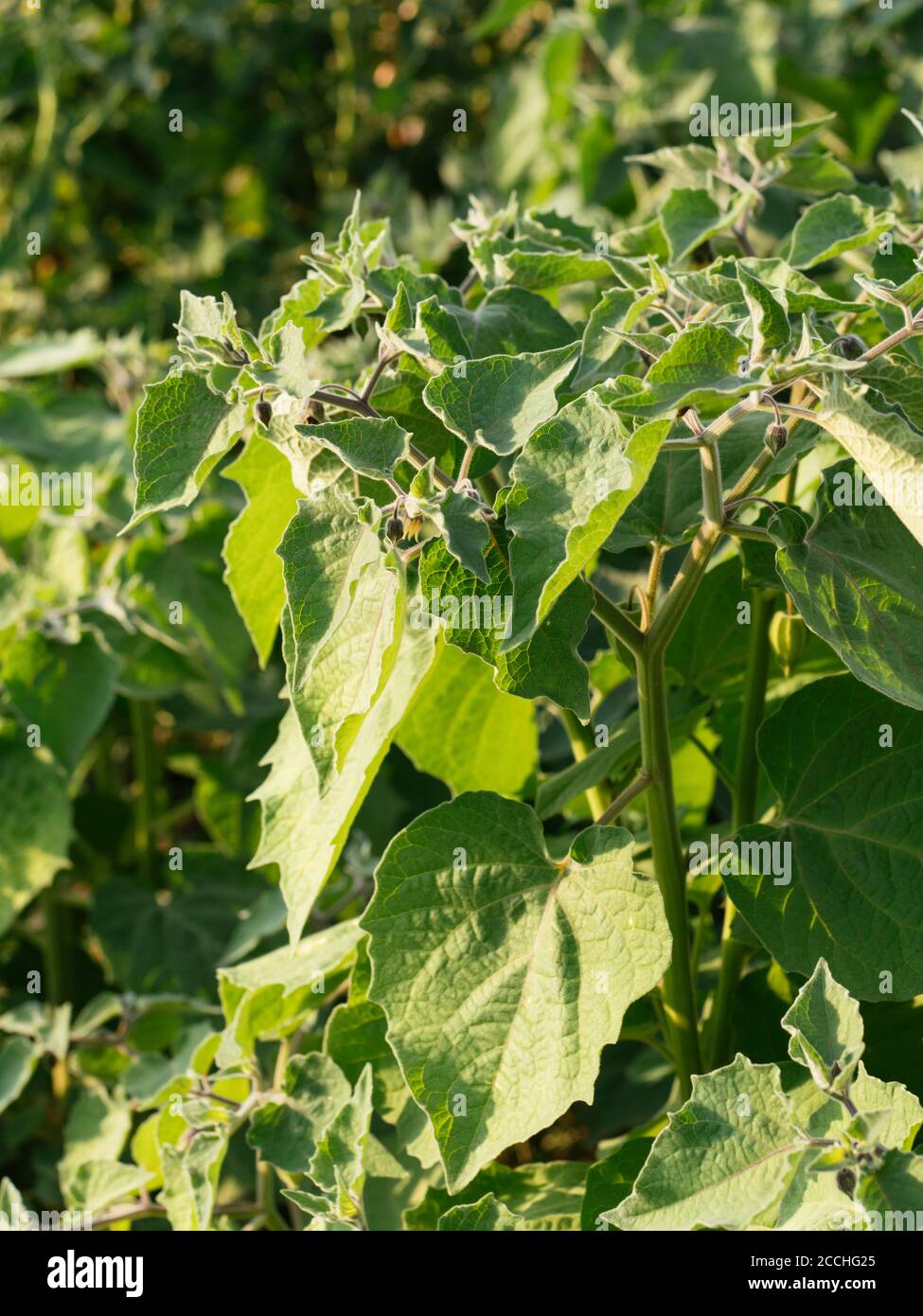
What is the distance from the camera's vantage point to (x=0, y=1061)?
1.46 m

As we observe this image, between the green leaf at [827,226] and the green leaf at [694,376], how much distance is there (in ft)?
0.88

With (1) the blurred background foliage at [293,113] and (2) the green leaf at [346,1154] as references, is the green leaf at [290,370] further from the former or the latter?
(1) the blurred background foliage at [293,113]

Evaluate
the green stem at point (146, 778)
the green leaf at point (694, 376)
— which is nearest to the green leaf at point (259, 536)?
the green leaf at point (694, 376)

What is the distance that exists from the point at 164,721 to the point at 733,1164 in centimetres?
135

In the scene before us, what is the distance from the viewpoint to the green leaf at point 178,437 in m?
0.89

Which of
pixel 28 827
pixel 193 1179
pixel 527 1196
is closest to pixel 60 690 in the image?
pixel 28 827

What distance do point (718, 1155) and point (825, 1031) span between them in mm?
90

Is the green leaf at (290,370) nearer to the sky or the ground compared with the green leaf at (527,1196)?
nearer to the sky

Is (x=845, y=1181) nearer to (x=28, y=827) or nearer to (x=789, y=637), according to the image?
(x=789, y=637)

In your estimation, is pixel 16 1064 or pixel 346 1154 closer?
pixel 346 1154

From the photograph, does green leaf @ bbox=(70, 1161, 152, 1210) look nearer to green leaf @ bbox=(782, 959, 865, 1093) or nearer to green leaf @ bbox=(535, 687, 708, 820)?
green leaf @ bbox=(535, 687, 708, 820)

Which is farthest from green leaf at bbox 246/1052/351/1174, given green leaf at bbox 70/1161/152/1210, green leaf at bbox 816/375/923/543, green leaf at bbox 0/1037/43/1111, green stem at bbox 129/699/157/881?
green stem at bbox 129/699/157/881

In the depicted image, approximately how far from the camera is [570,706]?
0.86 metres
